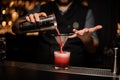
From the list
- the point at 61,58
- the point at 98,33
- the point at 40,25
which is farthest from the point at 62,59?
the point at 98,33

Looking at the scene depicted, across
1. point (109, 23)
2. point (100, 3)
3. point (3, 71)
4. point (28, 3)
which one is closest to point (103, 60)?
point (109, 23)

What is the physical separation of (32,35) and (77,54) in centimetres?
68

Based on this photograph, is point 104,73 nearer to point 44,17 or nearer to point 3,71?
point 44,17

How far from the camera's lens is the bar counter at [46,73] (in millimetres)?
1288

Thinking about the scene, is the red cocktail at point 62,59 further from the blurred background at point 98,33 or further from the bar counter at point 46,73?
the blurred background at point 98,33

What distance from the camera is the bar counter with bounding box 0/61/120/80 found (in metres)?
1.29

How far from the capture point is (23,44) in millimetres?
2680

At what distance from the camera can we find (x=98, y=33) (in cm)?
253

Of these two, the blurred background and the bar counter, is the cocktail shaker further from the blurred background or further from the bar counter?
the blurred background

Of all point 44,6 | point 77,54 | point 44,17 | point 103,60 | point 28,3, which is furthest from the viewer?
point 28,3

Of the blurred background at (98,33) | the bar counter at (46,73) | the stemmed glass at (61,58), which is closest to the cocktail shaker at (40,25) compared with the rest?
the stemmed glass at (61,58)

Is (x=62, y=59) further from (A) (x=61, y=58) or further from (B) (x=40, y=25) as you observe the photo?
(B) (x=40, y=25)

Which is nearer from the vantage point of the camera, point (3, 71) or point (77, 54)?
point (3, 71)

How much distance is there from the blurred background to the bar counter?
3.04 ft
